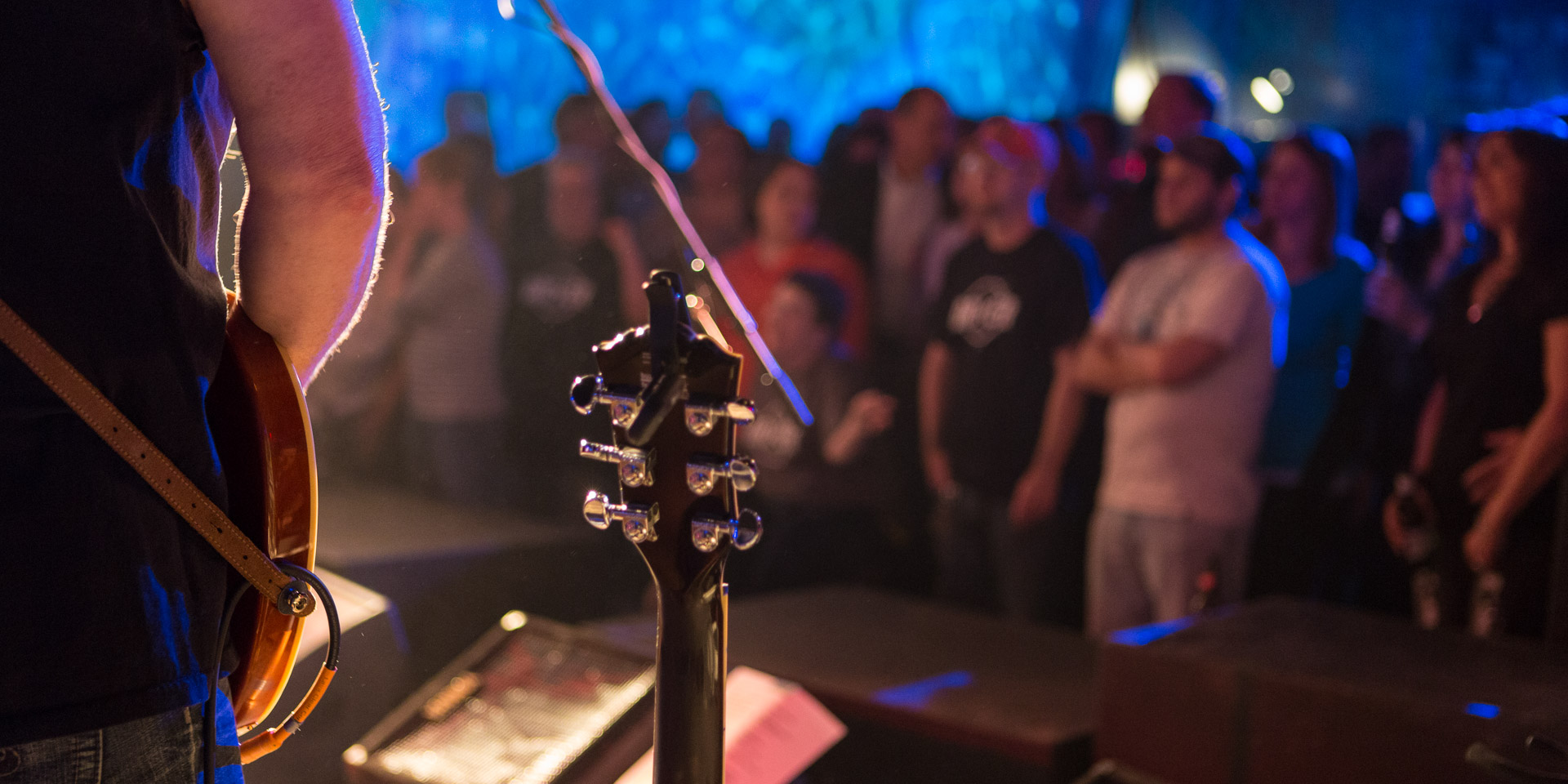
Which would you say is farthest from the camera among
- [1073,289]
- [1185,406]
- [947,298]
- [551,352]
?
Answer: [947,298]

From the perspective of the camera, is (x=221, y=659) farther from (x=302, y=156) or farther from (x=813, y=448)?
(x=813, y=448)

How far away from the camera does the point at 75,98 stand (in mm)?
804

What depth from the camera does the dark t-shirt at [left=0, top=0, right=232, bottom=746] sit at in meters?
0.78

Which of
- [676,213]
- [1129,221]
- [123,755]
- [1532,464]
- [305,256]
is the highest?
[1129,221]

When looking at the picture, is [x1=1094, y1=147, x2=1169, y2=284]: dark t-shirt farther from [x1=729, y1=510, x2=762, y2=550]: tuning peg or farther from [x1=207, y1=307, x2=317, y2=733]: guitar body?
[x1=207, y1=307, x2=317, y2=733]: guitar body

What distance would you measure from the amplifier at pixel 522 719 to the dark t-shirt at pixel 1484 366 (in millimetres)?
2092

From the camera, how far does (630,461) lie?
3.47 ft

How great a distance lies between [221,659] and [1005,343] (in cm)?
262

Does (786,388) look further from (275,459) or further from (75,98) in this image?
(75,98)

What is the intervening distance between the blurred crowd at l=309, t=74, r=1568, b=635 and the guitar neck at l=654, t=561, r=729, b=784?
878mm

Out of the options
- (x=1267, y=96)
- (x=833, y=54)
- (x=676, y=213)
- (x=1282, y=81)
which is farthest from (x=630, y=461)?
(x=1267, y=96)

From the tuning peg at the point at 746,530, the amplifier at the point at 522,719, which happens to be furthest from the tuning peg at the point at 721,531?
the amplifier at the point at 522,719

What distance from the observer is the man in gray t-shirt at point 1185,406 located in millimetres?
2959

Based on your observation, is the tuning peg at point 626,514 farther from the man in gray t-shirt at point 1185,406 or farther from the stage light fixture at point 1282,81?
the stage light fixture at point 1282,81
